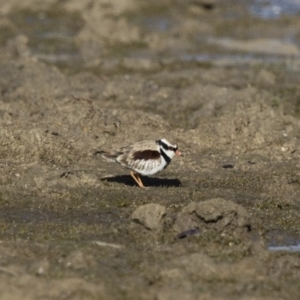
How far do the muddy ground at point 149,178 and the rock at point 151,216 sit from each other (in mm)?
13

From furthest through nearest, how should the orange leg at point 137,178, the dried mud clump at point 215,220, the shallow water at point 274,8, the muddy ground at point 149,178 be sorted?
the shallow water at point 274,8, the orange leg at point 137,178, the dried mud clump at point 215,220, the muddy ground at point 149,178

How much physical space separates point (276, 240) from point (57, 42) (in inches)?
661

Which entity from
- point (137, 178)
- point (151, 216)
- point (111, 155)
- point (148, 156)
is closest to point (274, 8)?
point (137, 178)

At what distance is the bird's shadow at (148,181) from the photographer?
1288cm

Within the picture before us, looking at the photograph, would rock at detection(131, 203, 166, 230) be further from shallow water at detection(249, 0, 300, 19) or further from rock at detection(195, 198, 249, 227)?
shallow water at detection(249, 0, 300, 19)

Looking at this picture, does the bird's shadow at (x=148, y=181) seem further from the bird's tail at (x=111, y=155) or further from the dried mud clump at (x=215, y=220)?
the dried mud clump at (x=215, y=220)

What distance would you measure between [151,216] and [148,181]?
2.48 meters

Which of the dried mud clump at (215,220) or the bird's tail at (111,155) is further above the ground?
the dried mud clump at (215,220)

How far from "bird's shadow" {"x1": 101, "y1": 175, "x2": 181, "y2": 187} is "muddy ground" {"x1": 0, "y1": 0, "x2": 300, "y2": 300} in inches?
1.7

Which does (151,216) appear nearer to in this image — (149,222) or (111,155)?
(149,222)

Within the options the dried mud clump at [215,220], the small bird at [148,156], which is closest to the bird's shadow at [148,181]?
the small bird at [148,156]

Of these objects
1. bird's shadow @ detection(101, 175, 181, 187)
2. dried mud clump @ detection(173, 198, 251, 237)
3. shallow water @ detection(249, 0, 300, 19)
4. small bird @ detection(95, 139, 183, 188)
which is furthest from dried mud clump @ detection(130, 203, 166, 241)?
shallow water @ detection(249, 0, 300, 19)

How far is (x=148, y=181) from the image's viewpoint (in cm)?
1306

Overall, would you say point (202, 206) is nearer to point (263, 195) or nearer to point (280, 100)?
point (263, 195)
